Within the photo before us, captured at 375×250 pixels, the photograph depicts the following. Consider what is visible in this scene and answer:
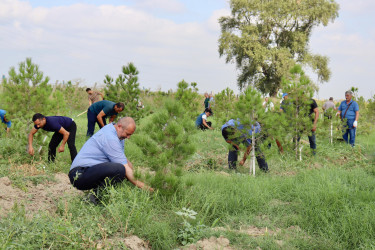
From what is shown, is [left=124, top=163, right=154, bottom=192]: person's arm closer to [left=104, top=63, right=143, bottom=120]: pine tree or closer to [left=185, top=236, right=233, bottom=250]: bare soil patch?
[left=185, top=236, right=233, bottom=250]: bare soil patch

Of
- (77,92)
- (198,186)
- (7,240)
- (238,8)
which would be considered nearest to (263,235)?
(198,186)

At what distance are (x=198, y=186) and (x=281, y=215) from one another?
46.6 inches

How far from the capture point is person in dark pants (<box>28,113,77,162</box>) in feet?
19.1

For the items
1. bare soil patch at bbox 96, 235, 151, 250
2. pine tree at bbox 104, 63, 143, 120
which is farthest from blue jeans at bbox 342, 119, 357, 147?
bare soil patch at bbox 96, 235, 151, 250

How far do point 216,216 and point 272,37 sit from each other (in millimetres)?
27386

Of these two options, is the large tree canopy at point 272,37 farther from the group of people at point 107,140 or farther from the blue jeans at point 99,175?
the blue jeans at point 99,175

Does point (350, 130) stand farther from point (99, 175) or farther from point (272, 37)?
point (272, 37)

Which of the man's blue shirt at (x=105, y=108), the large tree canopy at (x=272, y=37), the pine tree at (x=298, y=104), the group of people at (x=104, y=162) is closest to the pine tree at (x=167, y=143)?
the group of people at (x=104, y=162)

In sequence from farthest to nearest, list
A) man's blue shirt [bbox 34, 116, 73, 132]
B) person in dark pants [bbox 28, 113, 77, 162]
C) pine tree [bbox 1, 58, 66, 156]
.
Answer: pine tree [bbox 1, 58, 66, 156]
man's blue shirt [bbox 34, 116, 73, 132]
person in dark pants [bbox 28, 113, 77, 162]

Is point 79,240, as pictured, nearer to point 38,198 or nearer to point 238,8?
point 38,198

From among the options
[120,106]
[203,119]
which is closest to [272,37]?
[203,119]

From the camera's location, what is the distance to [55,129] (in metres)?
6.11

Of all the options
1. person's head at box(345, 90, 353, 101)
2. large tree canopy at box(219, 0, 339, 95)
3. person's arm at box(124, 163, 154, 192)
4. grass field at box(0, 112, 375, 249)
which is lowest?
grass field at box(0, 112, 375, 249)

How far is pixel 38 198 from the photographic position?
4.63 metres
